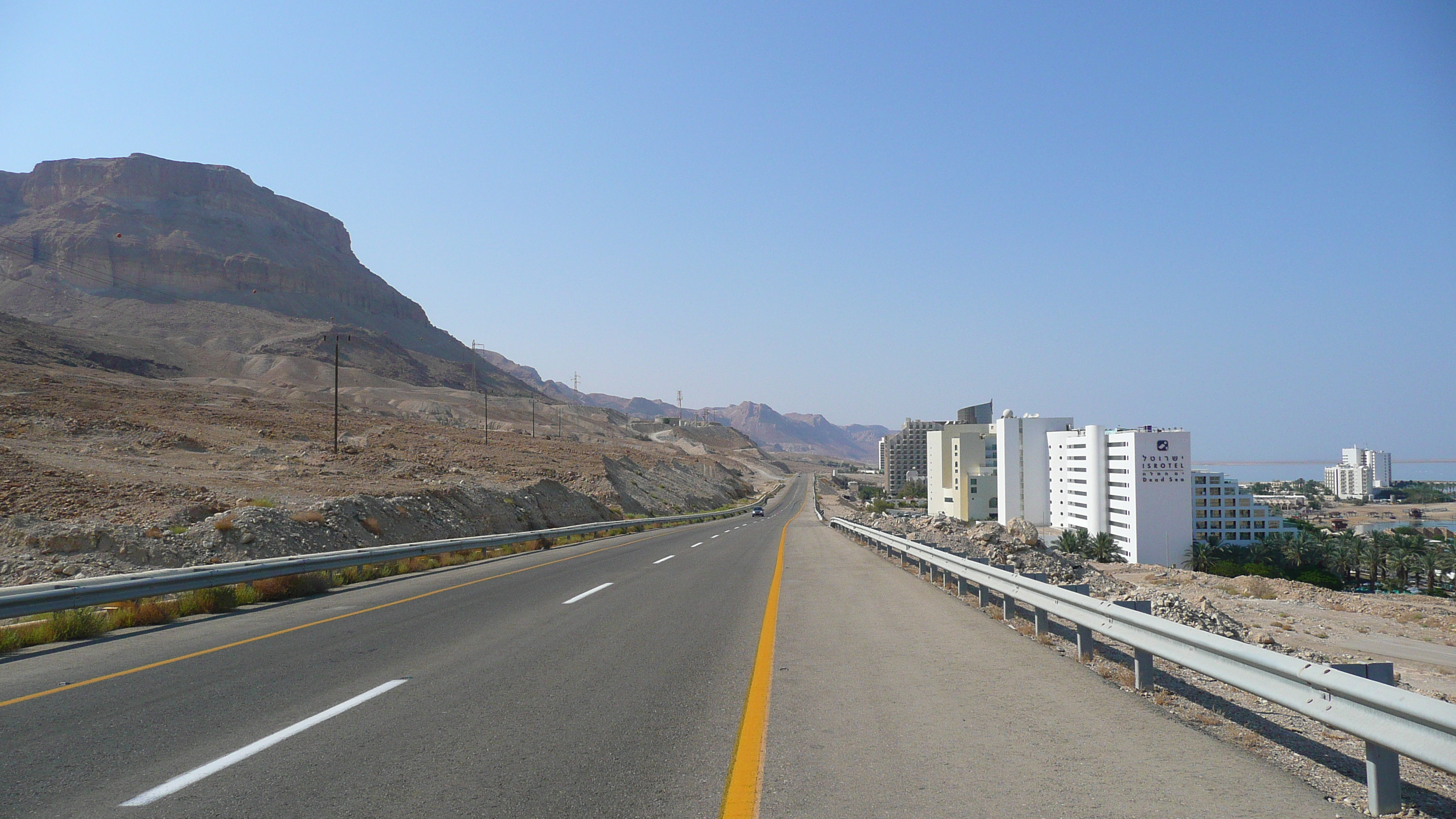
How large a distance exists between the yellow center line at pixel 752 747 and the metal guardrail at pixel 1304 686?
3.02 meters

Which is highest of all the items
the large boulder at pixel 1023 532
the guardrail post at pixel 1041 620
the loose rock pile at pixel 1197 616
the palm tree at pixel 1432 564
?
the guardrail post at pixel 1041 620

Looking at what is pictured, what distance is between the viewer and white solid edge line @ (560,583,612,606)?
39.5 feet

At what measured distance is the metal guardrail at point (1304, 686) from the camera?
135 inches

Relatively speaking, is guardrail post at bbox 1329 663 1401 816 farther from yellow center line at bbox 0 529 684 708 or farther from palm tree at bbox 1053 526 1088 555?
palm tree at bbox 1053 526 1088 555

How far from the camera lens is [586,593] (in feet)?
43.2

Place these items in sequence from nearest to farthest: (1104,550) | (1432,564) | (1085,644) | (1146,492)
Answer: (1085,644), (1432,564), (1104,550), (1146,492)

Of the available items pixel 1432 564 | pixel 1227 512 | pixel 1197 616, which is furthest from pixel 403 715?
pixel 1227 512

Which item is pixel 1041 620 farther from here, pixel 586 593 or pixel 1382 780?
pixel 586 593

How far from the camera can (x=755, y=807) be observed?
391cm

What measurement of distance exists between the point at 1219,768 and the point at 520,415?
488 feet

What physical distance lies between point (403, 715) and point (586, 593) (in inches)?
294

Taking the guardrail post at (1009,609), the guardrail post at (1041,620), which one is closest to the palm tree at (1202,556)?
the guardrail post at (1009,609)

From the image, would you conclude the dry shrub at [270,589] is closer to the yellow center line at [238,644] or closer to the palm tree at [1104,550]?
the yellow center line at [238,644]

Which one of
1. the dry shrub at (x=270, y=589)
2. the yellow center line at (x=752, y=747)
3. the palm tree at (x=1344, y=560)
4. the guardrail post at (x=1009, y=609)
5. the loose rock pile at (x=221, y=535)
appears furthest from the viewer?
the palm tree at (x=1344, y=560)
